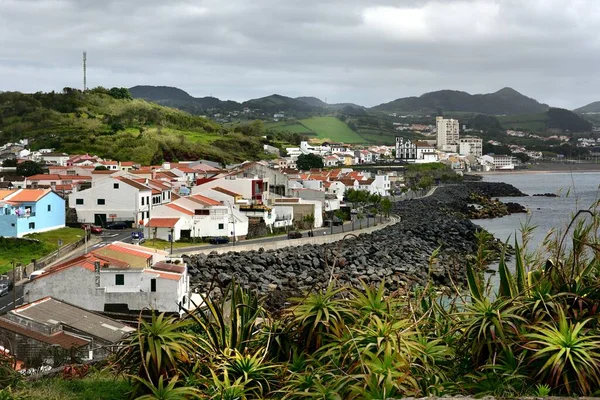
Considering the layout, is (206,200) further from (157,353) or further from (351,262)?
(157,353)

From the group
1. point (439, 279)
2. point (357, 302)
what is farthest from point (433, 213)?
point (357, 302)

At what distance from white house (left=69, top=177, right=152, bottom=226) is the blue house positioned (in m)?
2.40

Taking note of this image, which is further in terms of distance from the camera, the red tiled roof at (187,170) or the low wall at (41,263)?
the red tiled roof at (187,170)

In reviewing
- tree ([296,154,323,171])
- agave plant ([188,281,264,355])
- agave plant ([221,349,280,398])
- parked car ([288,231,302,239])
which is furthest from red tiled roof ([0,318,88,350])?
tree ([296,154,323,171])

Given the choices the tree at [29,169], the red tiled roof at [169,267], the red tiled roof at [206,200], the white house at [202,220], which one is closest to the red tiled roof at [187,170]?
the tree at [29,169]

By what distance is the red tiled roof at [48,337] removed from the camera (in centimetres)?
1337

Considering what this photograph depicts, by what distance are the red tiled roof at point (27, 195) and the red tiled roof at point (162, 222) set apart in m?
5.28

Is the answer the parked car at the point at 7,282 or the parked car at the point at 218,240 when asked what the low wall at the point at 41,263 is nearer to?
the parked car at the point at 7,282

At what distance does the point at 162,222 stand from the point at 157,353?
96.2 ft

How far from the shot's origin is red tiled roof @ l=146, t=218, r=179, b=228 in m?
34.5

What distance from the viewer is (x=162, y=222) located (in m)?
35.1

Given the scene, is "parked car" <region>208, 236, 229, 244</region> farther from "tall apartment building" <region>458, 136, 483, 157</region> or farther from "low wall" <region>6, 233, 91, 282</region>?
"tall apartment building" <region>458, 136, 483, 157</region>

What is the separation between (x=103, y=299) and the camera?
1966cm

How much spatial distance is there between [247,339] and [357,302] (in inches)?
44.0
